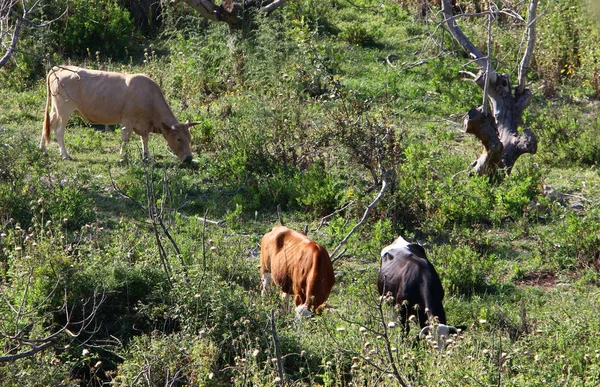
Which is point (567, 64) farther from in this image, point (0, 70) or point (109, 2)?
point (0, 70)

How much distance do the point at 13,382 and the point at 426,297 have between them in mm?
3820

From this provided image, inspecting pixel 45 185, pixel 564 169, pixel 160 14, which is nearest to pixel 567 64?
pixel 564 169

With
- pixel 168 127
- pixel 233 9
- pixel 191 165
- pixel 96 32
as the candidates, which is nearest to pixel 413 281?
pixel 191 165

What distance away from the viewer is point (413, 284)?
8812 mm

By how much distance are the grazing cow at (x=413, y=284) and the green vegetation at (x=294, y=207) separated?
29 cm

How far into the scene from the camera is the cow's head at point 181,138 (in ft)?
45.9

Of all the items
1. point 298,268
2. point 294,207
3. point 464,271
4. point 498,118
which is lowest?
point 294,207

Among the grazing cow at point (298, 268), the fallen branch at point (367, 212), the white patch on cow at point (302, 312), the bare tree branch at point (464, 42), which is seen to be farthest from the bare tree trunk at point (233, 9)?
the white patch on cow at point (302, 312)

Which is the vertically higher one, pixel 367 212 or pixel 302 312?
pixel 367 212

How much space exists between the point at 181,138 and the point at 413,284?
622cm

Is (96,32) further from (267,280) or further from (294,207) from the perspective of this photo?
(267,280)

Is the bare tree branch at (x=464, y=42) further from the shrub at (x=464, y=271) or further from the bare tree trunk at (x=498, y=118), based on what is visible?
the shrub at (x=464, y=271)

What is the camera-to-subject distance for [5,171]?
39.1 ft

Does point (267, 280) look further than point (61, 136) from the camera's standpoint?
No
